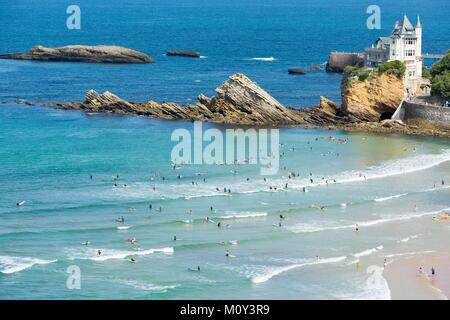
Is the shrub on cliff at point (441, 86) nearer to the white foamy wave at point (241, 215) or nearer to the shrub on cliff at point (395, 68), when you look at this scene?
the shrub on cliff at point (395, 68)

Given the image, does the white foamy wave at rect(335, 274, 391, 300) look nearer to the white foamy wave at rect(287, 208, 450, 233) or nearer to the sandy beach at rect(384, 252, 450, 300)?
the sandy beach at rect(384, 252, 450, 300)

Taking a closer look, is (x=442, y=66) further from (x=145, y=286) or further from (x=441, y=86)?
(x=145, y=286)

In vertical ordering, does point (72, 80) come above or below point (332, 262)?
above

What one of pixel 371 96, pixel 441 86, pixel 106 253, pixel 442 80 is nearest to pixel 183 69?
pixel 371 96

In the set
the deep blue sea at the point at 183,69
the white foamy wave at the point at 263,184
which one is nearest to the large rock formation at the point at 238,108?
the deep blue sea at the point at 183,69

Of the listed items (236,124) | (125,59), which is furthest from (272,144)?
(125,59)
